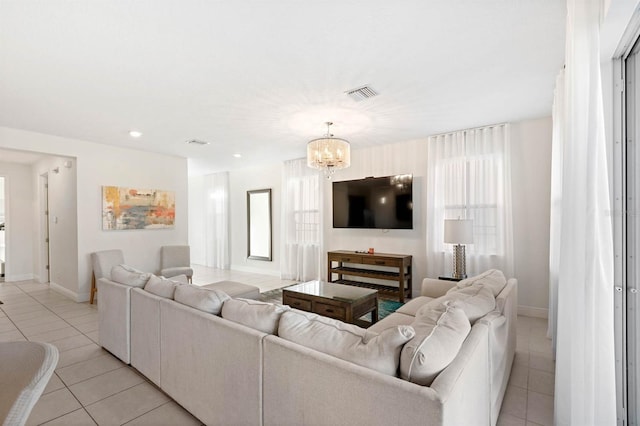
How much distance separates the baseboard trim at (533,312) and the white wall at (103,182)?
586cm

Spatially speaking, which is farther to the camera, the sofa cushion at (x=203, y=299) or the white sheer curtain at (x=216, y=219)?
the white sheer curtain at (x=216, y=219)

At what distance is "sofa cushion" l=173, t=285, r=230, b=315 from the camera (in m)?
1.91

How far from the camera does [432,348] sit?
1.19m

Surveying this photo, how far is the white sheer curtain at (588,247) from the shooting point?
146cm

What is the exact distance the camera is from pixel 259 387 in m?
1.51

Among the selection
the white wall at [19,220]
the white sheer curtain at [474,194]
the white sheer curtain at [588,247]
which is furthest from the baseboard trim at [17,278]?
the white sheer curtain at [588,247]

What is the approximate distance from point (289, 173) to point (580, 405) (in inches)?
218

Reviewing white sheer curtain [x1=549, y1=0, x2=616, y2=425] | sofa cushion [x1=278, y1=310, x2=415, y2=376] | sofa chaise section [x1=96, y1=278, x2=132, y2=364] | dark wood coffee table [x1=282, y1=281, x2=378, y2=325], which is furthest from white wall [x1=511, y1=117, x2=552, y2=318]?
sofa chaise section [x1=96, y1=278, x2=132, y2=364]

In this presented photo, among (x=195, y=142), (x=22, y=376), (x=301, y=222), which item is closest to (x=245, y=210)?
(x=301, y=222)

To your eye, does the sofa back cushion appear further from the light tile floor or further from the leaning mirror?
the leaning mirror

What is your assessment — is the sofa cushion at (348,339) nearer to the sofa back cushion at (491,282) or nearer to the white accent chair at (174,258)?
the sofa back cushion at (491,282)

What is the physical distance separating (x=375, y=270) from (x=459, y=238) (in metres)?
1.69

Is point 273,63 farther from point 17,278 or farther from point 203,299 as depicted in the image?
point 17,278

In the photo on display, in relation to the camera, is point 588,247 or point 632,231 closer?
point 588,247
